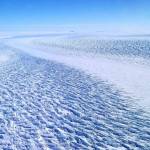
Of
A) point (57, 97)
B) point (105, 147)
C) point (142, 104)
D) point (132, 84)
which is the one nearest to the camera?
point (105, 147)

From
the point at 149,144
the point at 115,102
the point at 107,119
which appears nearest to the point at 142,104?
the point at 115,102

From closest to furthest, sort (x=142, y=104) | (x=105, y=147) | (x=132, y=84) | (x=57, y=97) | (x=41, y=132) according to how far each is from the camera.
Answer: (x=105, y=147), (x=41, y=132), (x=142, y=104), (x=57, y=97), (x=132, y=84)

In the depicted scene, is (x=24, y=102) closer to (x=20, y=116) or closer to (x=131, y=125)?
(x=20, y=116)

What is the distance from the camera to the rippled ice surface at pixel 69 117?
25.5 feet

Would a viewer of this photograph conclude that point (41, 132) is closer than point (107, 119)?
Yes

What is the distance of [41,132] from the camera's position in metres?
8.53

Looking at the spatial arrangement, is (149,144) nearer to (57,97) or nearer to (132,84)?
(57,97)

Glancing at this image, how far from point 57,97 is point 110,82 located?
13.8 feet

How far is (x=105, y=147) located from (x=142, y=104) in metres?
4.35

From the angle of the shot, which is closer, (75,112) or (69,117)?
(69,117)

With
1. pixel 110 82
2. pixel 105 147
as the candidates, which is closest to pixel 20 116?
pixel 105 147

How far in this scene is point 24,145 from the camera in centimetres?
765

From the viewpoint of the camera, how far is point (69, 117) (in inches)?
389

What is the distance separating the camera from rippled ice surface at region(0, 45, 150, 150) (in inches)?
306
